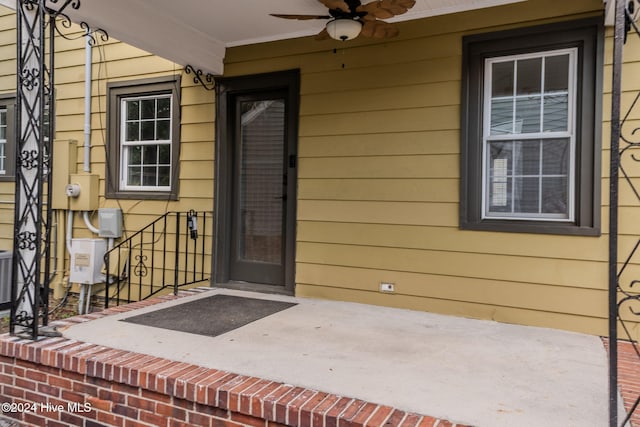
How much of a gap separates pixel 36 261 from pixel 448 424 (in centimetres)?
253

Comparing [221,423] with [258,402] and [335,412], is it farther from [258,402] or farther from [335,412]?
[335,412]

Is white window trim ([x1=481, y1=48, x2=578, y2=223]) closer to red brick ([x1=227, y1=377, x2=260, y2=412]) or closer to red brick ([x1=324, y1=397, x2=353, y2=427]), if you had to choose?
red brick ([x1=324, y1=397, x2=353, y2=427])

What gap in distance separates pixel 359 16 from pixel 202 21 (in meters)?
1.52

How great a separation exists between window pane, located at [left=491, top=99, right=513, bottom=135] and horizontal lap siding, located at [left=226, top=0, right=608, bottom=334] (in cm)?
28

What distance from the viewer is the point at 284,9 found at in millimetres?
3615

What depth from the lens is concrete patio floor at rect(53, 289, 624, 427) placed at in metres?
1.99

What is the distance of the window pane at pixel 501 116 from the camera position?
3422 mm

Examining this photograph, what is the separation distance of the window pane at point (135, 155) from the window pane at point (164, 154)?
11.2 inches

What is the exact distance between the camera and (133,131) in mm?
5035

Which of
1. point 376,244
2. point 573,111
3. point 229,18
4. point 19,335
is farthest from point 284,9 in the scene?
point 19,335

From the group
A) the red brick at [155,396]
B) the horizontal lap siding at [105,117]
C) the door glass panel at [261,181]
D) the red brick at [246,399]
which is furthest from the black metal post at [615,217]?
the horizontal lap siding at [105,117]

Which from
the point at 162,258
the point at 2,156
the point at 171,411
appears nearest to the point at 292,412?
the point at 171,411

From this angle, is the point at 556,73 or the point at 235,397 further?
the point at 556,73

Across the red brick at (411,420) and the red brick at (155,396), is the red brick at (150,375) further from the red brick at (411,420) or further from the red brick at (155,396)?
the red brick at (411,420)
